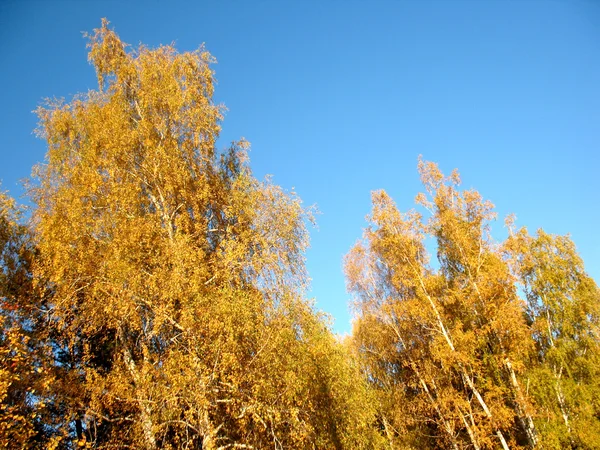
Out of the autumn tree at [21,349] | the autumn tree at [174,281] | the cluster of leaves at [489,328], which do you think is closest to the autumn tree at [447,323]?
the cluster of leaves at [489,328]

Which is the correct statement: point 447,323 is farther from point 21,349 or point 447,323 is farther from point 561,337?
point 21,349

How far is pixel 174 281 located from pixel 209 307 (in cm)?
121

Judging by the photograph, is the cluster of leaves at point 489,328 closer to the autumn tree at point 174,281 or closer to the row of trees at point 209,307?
the row of trees at point 209,307

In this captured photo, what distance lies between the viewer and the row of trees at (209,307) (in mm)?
8602

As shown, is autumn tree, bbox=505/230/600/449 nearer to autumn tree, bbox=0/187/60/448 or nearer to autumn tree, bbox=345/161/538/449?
autumn tree, bbox=345/161/538/449

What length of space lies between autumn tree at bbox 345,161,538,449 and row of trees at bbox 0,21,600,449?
0.37 ft

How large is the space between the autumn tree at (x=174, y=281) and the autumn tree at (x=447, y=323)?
6299mm

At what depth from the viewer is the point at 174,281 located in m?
8.95

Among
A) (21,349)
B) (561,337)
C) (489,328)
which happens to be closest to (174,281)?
(21,349)

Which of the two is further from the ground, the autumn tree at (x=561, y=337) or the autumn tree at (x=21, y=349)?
the autumn tree at (x=21, y=349)

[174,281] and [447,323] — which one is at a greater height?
[174,281]

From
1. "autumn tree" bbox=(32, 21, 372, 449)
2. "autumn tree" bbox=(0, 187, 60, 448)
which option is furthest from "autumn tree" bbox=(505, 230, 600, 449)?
"autumn tree" bbox=(0, 187, 60, 448)

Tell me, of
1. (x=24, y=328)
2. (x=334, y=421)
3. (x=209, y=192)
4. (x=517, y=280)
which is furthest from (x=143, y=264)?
(x=517, y=280)

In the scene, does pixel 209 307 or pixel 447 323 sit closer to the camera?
pixel 209 307
